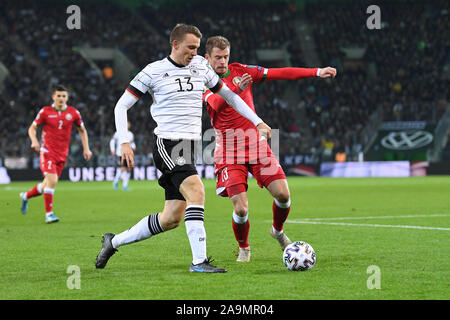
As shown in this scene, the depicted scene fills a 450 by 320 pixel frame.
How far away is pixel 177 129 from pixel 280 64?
36.9 m

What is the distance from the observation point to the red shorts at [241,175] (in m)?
7.56

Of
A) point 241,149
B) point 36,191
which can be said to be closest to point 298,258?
point 241,149

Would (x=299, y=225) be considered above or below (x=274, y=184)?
below

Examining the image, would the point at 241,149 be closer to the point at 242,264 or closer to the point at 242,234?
the point at 242,234

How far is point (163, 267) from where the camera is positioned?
6711 millimetres

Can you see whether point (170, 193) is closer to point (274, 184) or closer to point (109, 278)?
point (109, 278)

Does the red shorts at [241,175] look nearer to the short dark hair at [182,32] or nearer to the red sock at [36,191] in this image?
the short dark hair at [182,32]

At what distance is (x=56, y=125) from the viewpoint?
12.9 m

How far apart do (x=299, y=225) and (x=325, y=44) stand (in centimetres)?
3213

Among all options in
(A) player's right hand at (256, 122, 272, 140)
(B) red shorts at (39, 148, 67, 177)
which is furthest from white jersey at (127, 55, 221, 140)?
(B) red shorts at (39, 148, 67, 177)

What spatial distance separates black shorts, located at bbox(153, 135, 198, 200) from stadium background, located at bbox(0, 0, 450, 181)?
25846 millimetres

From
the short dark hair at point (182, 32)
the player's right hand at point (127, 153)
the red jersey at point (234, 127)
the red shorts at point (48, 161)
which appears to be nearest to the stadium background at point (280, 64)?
the red shorts at point (48, 161)
